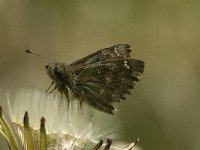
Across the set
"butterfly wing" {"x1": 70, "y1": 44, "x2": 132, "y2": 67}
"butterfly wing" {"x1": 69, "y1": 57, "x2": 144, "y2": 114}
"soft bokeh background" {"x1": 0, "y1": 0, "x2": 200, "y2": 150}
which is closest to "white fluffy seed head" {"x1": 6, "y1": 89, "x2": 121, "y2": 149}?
"butterfly wing" {"x1": 69, "y1": 57, "x2": 144, "y2": 114}

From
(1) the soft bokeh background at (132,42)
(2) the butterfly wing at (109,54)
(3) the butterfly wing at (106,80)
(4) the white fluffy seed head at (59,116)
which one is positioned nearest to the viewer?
(4) the white fluffy seed head at (59,116)

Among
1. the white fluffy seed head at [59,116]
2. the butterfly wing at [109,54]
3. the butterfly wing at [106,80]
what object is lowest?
the white fluffy seed head at [59,116]

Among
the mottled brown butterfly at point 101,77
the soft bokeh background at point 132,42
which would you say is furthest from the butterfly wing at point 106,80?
the soft bokeh background at point 132,42

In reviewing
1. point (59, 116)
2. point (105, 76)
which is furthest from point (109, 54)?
point (59, 116)

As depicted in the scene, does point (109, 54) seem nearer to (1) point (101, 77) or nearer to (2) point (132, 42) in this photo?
(1) point (101, 77)

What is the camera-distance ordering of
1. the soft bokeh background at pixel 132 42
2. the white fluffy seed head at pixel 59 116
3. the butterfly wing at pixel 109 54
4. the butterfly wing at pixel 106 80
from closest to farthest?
the white fluffy seed head at pixel 59 116, the butterfly wing at pixel 106 80, the butterfly wing at pixel 109 54, the soft bokeh background at pixel 132 42

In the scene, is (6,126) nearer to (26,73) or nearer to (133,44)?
(26,73)

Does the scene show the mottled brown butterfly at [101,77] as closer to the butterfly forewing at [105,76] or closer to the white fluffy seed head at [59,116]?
the butterfly forewing at [105,76]
